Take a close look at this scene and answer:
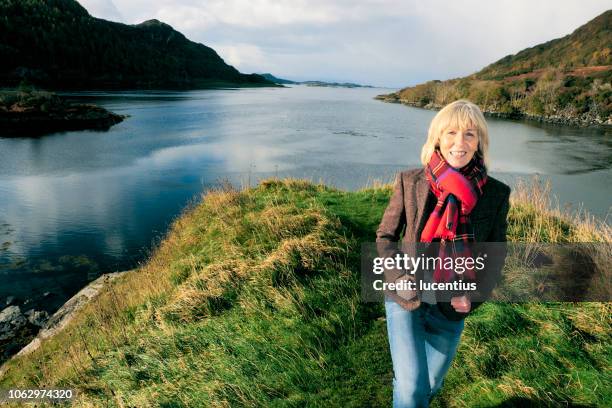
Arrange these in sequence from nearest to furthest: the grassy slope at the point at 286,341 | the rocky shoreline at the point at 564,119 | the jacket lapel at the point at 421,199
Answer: the jacket lapel at the point at 421,199, the grassy slope at the point at 286,341, the rocky shoreline at the point at 564,119

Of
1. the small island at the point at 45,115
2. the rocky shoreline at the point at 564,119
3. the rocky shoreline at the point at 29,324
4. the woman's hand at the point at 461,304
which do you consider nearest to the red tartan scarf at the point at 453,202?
the woman's hand at the point at 461,304

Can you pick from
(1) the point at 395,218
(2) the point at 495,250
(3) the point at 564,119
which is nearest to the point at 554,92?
(3) the point at 564,119

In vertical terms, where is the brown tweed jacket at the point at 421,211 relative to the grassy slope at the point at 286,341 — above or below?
above

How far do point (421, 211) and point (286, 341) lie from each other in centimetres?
314

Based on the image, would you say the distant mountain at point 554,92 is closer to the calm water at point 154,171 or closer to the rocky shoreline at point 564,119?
the rocky shoreline at point 564,119

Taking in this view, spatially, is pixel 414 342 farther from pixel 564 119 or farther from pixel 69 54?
pixel 69 54

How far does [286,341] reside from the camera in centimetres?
518

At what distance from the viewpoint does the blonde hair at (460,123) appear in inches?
106

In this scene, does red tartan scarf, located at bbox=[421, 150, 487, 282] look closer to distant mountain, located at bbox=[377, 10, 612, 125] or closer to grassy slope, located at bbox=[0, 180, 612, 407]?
grassy slope, located at bbox=[0, 180, 612, 407]

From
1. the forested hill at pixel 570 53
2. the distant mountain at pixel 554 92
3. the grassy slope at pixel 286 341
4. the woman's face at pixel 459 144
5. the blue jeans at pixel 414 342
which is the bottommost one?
the grassy slope at pixel 286 341

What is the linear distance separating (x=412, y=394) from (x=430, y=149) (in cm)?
178

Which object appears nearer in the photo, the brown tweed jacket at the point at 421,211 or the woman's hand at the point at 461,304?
the woman's hand at the point at 461,304

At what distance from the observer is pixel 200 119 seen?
2004 inches

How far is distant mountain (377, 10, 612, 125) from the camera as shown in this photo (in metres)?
57.9
